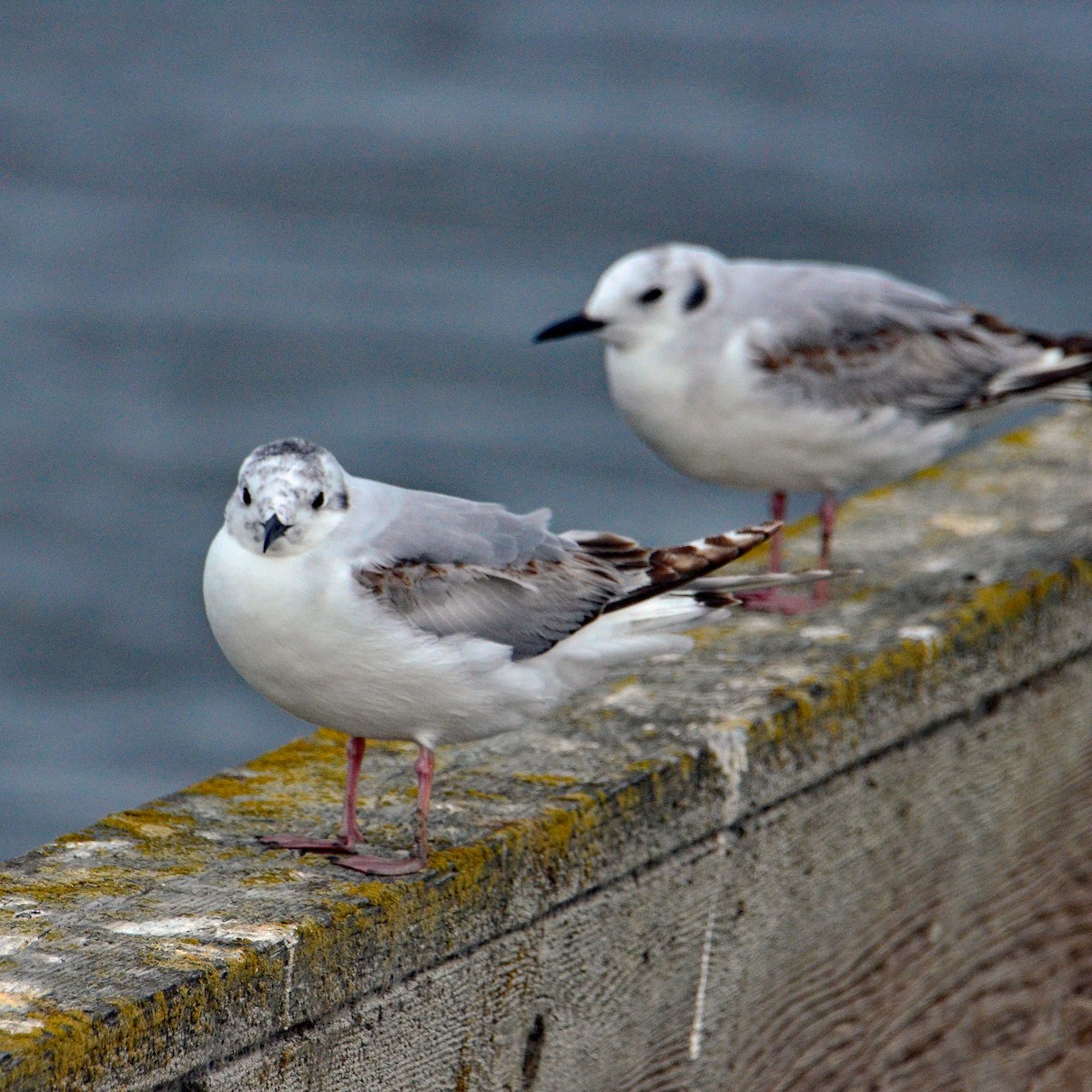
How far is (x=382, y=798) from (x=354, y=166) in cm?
1087

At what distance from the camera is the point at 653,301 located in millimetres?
5965

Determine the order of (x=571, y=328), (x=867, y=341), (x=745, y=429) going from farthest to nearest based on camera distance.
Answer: (x=867, y=341) → (x=571, y=328) → (x=745, y=429)

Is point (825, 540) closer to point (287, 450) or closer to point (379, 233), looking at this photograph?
point (287, 450)

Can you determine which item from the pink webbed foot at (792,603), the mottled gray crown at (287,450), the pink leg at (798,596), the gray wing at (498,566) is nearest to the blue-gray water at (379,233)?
the pink leg at (798,596)

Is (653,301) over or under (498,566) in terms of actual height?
over

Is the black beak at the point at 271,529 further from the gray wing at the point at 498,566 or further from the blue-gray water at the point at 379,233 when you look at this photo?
the blue-gray water at the point at 379,233

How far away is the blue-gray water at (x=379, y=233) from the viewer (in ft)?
33.9

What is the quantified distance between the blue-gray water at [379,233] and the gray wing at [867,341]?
4.15m

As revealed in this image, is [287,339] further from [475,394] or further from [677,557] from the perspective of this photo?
[677,557]

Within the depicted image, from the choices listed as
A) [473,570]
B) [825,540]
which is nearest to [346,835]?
[473,570]

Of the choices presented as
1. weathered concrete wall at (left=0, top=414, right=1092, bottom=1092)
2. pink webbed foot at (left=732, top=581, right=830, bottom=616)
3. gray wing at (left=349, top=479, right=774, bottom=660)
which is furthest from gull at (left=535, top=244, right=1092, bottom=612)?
gray wing at (left=349, top=479, right=774, bottom=660)

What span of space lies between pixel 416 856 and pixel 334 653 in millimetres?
381

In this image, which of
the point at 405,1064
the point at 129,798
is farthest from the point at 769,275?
the point at 129,798

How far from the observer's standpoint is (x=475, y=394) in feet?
39.4
